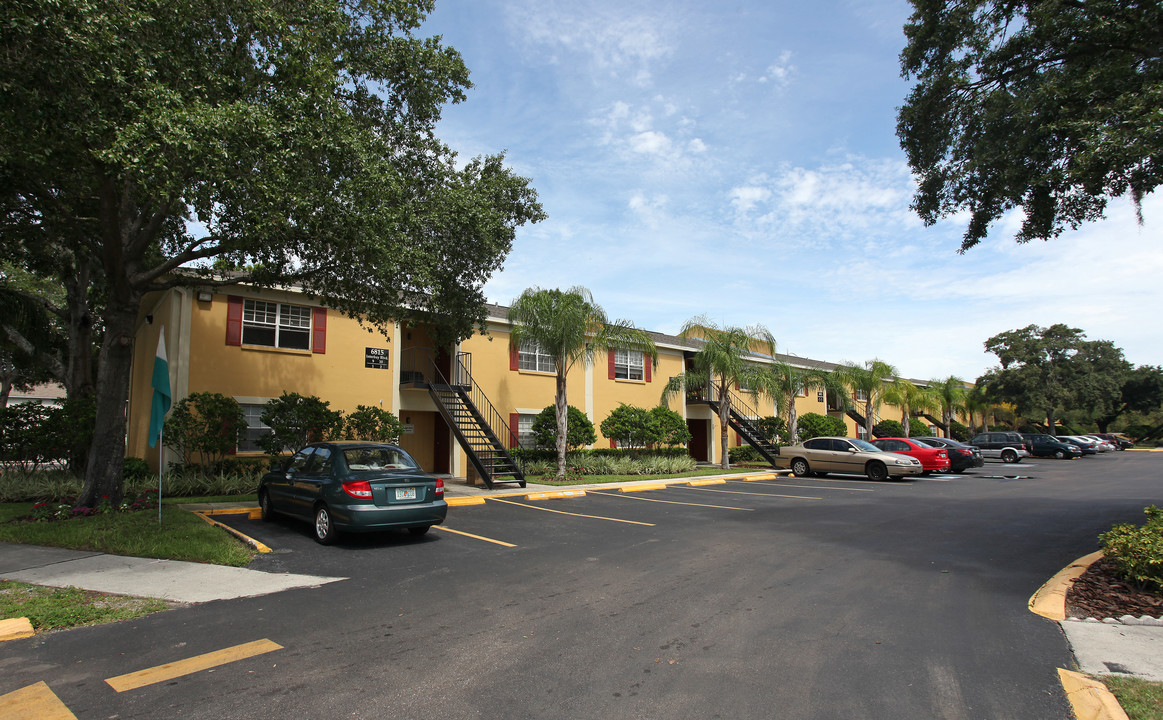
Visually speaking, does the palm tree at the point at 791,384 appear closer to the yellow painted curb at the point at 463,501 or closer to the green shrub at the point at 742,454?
the green shrub at the point at 742,454

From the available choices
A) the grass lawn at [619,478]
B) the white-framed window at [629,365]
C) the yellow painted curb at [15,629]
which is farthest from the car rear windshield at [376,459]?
the white-framed window at [629,365]

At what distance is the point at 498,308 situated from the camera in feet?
71.5

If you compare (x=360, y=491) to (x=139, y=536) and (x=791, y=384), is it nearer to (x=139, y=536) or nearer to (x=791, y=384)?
(x=139, y=536)

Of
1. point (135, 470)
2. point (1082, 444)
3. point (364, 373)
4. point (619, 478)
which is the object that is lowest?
point (619, 478)

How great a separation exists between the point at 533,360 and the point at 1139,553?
1756 cm

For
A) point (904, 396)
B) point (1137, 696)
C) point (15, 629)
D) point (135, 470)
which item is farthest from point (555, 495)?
point (904, 396)

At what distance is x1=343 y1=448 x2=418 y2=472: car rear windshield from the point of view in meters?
9.18

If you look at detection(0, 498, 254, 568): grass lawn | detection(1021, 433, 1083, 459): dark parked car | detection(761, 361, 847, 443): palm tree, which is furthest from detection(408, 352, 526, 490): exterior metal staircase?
detection(1021, 433, 1083, 459): dark parked car

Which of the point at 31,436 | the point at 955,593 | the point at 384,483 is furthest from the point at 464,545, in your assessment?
the point at 31,436

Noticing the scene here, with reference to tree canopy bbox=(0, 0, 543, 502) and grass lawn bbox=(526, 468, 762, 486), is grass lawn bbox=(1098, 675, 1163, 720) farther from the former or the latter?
grass lawn bbox=(526, 468, 762, 486)

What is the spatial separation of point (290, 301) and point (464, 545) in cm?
1085

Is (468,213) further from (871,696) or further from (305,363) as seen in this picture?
(871,696)

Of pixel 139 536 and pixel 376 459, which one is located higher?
pixel 376 459

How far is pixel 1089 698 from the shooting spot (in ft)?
12.8
